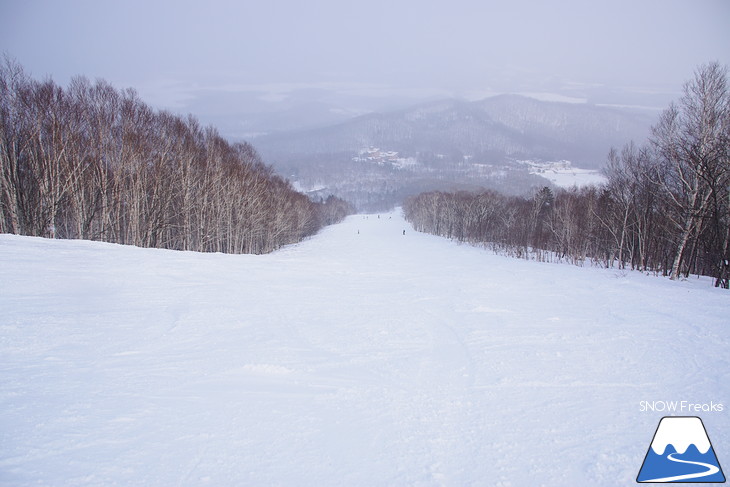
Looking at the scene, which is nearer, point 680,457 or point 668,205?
point 680,457

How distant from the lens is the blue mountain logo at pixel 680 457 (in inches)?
116

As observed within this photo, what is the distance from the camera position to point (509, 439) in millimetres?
3404

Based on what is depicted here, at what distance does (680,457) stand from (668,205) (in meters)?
22.5

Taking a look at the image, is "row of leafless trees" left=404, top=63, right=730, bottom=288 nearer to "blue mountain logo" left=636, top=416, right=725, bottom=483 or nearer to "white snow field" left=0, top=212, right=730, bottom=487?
"white snow field" left=0, top=212, right=730, bottom=487

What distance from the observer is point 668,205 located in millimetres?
19234

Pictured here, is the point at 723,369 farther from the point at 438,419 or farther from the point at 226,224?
the point at 226,224

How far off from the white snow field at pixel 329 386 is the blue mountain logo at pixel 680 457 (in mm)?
136

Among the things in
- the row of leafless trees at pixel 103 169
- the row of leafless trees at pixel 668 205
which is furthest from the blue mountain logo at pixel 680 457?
the row of leafless trees at pixel 103 169

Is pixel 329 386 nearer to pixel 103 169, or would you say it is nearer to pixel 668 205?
pixel 668 205

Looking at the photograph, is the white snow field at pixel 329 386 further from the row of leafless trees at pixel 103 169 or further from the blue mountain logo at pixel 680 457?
the row of leafless trees at pixel 103 169

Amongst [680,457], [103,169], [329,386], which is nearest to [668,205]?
[680,457]

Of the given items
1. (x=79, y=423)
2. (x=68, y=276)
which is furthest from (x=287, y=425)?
(x=68, y=276)

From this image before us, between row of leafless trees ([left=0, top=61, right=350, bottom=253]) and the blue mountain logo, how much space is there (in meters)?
26.4

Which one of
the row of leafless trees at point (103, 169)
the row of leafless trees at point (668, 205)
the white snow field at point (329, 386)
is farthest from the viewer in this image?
the row of leafless trees at point (103, 169)
